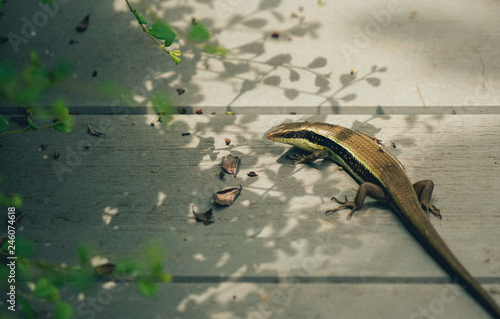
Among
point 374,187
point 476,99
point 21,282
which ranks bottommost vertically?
point 21,282

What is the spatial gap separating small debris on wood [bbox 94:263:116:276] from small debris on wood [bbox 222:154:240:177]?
109cm

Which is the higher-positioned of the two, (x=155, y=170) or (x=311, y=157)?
(x=311, y=157)

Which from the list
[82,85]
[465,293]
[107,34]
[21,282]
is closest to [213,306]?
[21,282]

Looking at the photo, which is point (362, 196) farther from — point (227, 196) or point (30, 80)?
point (30, 80)

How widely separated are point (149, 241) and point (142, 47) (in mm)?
2358

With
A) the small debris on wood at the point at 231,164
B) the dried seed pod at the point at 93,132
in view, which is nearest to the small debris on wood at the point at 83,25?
the dried seed pod at the point at 93,132

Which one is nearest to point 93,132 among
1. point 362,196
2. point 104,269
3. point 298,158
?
point 104,269

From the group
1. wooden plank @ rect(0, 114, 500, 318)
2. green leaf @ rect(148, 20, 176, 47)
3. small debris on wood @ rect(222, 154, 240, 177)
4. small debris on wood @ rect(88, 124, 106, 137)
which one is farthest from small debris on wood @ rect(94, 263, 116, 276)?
green leaf @ rect(148, 20, 176, 47)

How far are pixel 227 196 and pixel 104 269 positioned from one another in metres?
0.97

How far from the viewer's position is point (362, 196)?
261 cm

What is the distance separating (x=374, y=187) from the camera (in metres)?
2.65

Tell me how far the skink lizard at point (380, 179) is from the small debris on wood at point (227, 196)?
1.89ft

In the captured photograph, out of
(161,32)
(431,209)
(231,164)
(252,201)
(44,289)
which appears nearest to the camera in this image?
(44,289)

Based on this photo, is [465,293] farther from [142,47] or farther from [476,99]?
[142,47]
